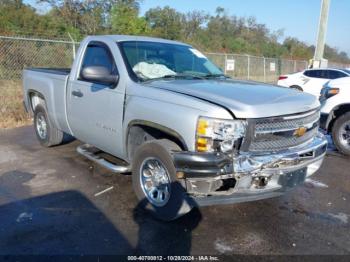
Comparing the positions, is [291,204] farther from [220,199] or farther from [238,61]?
A: [238,61]

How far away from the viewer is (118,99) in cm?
427

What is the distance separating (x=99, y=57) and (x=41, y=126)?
2513 millimetres

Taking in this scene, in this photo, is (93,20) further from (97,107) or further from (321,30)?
(97,107)

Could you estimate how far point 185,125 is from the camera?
11.1 ft

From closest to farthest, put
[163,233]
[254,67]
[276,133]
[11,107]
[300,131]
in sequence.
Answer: [276,133]
[163,233]
[300,131]
[11,107]
[254,67]

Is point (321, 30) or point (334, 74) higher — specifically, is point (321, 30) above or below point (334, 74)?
above

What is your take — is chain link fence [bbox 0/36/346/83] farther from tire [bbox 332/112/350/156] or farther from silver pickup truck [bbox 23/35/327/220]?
tire [bbox 332/112/350/156]

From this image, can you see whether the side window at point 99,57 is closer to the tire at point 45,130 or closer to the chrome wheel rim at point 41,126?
the tire at point 45,130

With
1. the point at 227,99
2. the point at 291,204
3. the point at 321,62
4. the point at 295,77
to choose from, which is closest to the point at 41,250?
the point at 227,99

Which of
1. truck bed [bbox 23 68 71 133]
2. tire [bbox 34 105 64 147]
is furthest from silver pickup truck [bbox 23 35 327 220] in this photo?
tire [bbox 34 105 64 147]

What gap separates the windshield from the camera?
14.6 ft

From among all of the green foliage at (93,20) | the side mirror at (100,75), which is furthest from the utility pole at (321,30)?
the side mirror at (100,75)

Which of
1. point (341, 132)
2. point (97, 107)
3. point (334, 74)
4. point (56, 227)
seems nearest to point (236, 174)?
point (56, 227)

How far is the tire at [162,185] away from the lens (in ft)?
11.7
